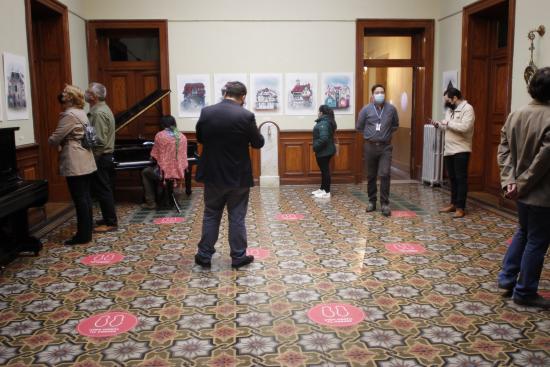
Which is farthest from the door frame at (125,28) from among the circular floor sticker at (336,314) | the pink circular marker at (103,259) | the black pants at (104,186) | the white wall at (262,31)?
the circular floor sticker at (336,314)

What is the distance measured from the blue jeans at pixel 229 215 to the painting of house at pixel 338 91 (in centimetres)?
536

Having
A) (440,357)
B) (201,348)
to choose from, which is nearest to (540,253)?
(440,357)

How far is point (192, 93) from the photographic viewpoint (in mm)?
9234

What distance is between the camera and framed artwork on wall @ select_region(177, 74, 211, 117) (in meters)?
9.20

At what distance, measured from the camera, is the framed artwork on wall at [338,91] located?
30.8ft

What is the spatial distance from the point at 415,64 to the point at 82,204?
6788mm

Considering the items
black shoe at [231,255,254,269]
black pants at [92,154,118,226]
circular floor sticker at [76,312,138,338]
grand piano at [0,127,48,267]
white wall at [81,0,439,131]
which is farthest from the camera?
white wall at [81,0,439,131]

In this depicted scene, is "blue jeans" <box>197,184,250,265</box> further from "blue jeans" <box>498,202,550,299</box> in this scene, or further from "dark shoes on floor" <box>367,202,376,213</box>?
"dark shoes on floor" <box>367,202,376,213</box>

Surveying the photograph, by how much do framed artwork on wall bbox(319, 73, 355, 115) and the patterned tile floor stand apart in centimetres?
375

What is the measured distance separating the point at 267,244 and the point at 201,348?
237 centimetres

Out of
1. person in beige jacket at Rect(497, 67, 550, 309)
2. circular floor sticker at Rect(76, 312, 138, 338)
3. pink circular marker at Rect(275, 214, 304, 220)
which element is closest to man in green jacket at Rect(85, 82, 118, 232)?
pink circular marker at Rect(275, 214, 304, 220)

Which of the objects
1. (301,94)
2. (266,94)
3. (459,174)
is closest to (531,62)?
(459,174)

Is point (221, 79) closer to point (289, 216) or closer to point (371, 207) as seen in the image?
point (289, 216)

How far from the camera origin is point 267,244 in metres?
5.39
